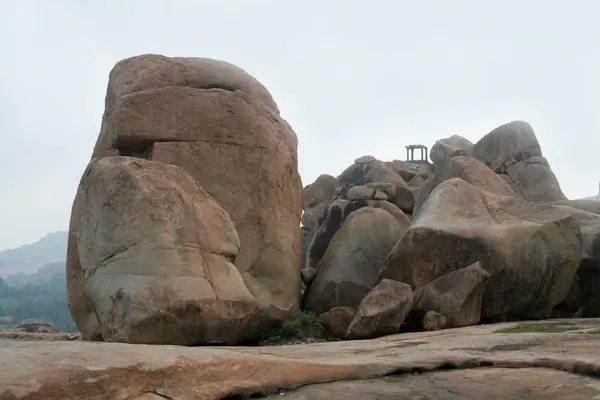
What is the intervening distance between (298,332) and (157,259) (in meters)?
3.38

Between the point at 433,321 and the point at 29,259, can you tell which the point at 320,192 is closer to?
the point at 433,321

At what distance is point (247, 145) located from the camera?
11.4m

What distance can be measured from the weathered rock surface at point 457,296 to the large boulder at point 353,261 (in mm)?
2210

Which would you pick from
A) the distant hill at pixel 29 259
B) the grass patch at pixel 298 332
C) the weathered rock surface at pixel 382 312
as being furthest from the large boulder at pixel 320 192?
the distant hill at pixel 29 259

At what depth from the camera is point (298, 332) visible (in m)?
10.7

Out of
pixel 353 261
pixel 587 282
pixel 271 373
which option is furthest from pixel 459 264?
pixel 271 373

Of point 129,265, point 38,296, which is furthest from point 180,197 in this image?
point 38,296

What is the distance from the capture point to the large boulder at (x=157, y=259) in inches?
307

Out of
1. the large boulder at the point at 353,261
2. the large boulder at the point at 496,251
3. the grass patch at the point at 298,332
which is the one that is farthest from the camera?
the large boulder at the point at 353,261

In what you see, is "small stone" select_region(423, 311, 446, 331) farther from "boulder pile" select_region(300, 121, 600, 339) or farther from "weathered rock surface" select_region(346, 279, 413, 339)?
"weathered rock surface" select_region(346, 279, 413, 339)

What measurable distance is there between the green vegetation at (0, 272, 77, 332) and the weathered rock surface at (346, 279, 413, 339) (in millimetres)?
42829

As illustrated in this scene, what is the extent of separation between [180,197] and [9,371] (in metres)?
5.48

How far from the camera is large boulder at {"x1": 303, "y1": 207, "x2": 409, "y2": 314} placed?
1245 centimetres

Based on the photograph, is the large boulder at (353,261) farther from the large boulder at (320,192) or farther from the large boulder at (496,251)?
the large boulder at (320,192)
